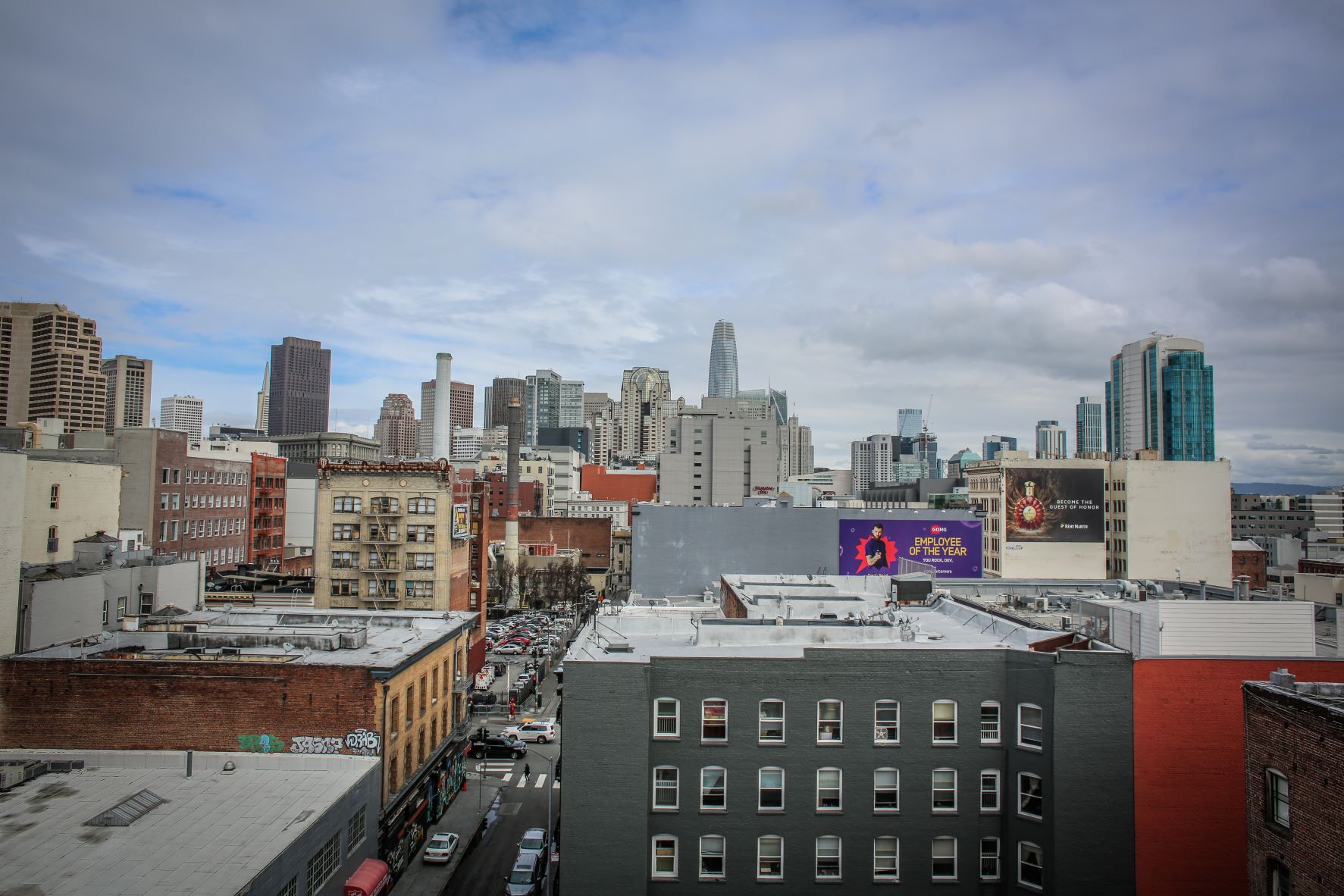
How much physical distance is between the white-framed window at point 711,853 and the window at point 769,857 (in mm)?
1189

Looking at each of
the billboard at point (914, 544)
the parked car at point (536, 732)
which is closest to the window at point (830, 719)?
the parked car at point (536, 732)

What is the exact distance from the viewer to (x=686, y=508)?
69.0 meters

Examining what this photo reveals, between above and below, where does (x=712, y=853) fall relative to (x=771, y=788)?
below

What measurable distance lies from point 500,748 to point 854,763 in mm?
35501

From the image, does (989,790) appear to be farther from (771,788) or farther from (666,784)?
(666,784)

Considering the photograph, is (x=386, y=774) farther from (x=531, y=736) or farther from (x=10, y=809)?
(x=531, y=736)

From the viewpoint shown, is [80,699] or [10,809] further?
[80,699]

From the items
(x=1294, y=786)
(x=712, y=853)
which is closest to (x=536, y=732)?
(x=712, y=853)

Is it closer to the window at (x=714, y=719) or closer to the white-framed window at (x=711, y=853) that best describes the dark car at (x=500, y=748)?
the white-framed window at (x=711, y=853)

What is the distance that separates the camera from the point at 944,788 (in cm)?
2695

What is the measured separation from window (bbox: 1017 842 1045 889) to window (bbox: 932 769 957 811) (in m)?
2.48

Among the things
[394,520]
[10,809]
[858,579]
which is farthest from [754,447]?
[10,809]

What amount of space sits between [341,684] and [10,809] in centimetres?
1048

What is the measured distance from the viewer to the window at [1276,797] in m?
19.7
